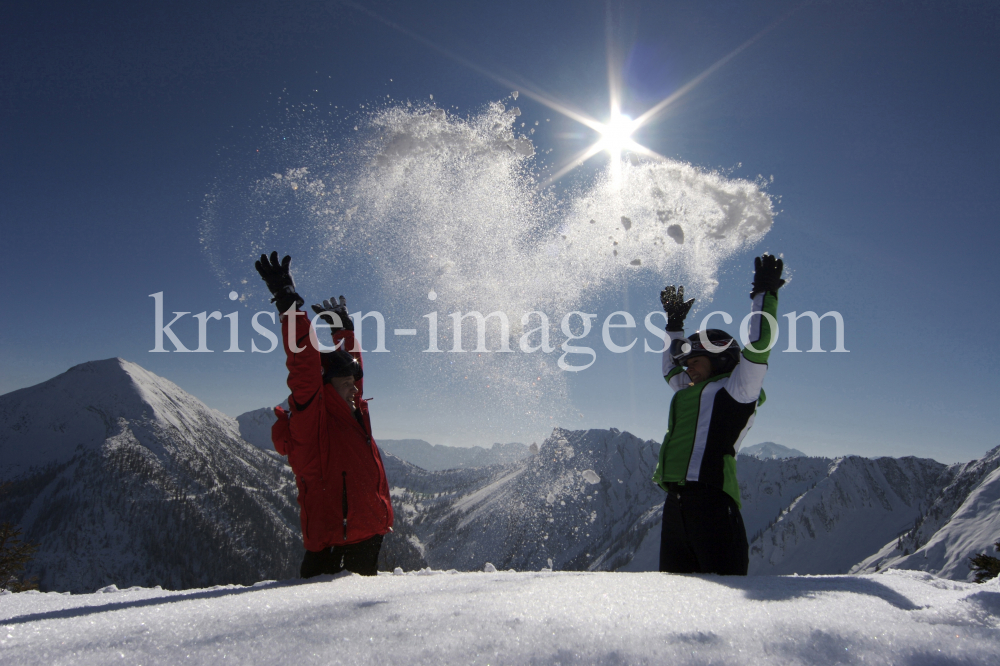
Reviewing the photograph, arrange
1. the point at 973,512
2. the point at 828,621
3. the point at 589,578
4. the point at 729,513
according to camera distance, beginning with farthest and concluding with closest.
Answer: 1. the point at 973,512
2. the point at 729,513
3. the point at 589,578
4. the point at 828,621

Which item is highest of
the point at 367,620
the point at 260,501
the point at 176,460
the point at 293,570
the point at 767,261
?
the point at 767,261

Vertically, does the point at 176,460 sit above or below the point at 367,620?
below

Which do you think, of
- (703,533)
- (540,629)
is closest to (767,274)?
(703,533)

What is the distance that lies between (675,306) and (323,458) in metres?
4.73

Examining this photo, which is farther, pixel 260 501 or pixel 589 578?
pixel 260 501

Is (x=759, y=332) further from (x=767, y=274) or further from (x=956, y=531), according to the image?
(x=956, y=531)

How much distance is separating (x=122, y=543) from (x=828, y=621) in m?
205

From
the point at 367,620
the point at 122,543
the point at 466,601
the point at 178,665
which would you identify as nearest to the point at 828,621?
the point at 466,601

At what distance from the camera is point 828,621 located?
1767 millimetres

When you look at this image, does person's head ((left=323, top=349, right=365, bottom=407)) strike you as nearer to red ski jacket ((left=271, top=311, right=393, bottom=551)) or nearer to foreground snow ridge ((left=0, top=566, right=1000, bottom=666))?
red ski jacket ((left=271, top=311, right=393, bottom=551))

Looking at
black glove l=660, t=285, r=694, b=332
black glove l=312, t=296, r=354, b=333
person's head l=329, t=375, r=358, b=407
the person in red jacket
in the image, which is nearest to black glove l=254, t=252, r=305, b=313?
the person in red jacket

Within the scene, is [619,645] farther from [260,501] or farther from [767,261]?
[260,501]

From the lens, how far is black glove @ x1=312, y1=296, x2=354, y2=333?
6500mm

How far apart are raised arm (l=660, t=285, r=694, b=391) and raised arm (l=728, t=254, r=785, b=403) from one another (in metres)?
1.27
